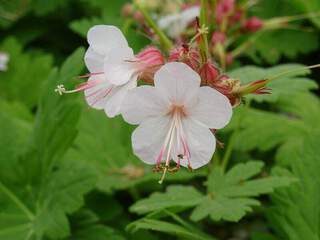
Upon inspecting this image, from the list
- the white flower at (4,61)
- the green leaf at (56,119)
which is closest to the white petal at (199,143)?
the green leaf at (56,119)

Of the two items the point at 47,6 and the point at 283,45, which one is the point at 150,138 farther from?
the point at 47,6

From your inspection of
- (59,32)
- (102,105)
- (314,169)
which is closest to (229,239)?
(314,169)

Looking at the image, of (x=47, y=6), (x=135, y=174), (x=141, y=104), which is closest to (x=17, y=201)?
(x=135, y=174)

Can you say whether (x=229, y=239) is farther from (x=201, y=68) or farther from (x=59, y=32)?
(x=59, y=32)

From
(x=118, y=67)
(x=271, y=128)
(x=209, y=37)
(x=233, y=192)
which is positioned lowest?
(x=271, y=128)

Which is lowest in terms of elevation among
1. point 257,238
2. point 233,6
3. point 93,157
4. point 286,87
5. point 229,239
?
point 229,239

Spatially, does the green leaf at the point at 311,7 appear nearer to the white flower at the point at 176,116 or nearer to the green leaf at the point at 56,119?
the green leaf at the point at 56,119
